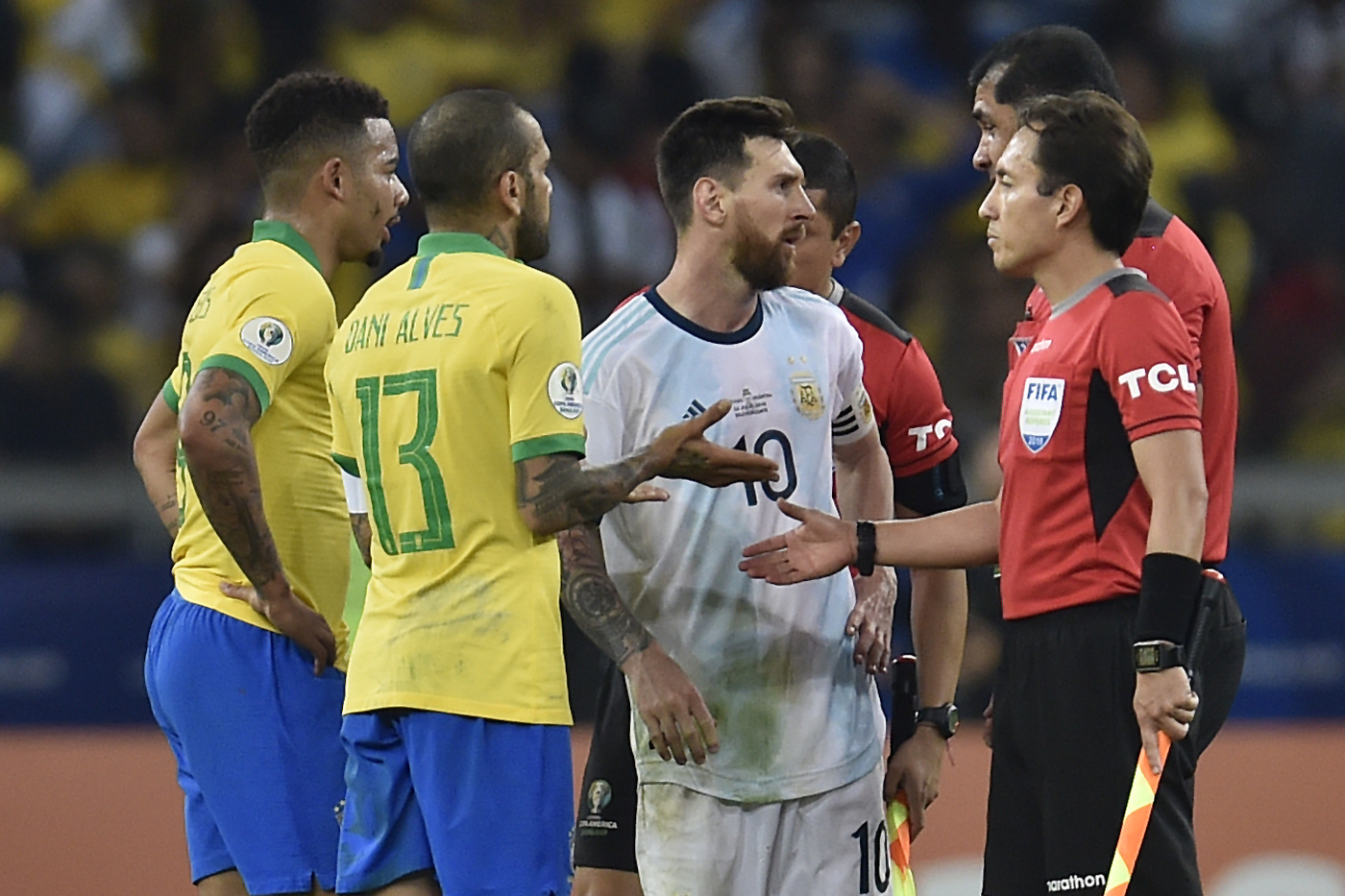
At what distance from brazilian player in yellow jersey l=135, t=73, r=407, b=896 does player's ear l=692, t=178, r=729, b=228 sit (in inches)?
34.3

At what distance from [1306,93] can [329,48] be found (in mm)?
5097

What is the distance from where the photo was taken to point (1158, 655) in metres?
3.78

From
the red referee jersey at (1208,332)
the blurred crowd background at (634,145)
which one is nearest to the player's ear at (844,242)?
the red referee jersey at (1208,332)

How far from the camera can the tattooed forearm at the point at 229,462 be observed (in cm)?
442

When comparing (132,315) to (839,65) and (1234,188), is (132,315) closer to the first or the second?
(839,65)

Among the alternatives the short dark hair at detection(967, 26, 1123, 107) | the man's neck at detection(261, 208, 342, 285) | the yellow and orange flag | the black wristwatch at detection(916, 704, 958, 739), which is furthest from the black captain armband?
the man's neck at detection(261, 208, 342, 285)

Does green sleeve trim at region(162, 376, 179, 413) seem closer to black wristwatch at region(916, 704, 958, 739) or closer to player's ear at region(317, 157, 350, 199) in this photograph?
player's ear at region(317, 157, 350, 199)

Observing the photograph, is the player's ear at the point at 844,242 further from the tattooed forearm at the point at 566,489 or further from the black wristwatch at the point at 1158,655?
the black wristwatch at the point at 1158,655

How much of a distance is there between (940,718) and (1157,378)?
135 centimetres

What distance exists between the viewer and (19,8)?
35.7ft

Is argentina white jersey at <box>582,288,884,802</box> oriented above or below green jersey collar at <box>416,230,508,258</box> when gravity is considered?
below

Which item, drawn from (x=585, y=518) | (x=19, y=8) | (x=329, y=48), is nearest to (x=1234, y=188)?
(x=329, y=48)

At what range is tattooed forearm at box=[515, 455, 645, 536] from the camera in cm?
399

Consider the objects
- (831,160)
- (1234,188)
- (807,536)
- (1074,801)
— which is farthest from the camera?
(1234,188)
